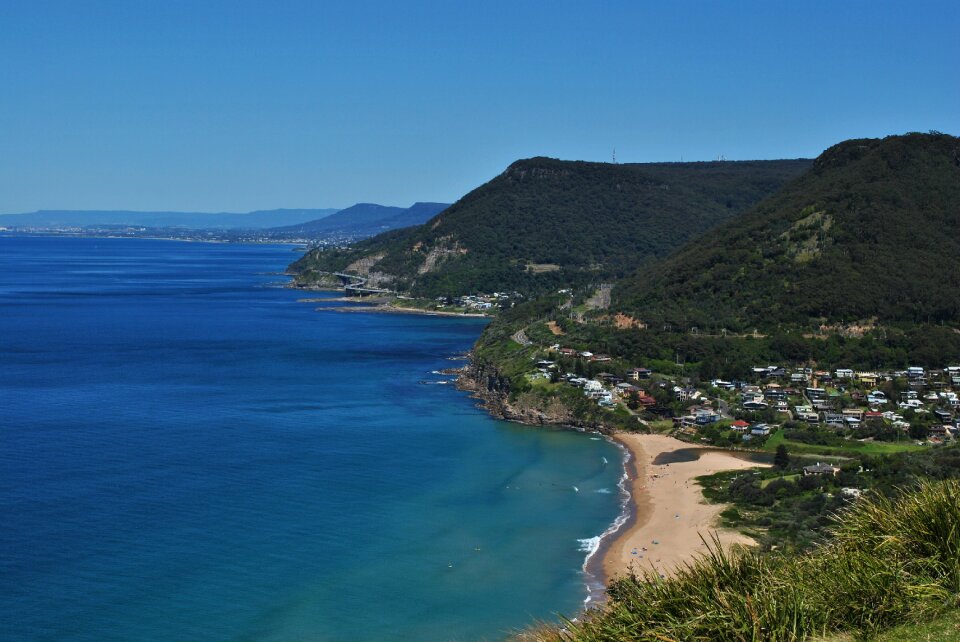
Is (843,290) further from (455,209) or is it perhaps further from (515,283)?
(455,209)

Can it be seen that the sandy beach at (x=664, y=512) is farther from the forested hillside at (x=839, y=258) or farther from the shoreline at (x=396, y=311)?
the shoreline at (x=396, y=311)

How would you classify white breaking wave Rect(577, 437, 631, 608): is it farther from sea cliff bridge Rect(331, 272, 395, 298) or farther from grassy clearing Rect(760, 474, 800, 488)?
sea cliff bridge Rect(331, 272, 395, 298)

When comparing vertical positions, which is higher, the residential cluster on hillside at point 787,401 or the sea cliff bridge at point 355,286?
the sea cliff bridge at point 355,286

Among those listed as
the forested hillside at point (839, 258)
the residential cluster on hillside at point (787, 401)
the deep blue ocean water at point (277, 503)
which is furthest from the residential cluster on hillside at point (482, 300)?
the residential cluster on hillside at point (787, 401)

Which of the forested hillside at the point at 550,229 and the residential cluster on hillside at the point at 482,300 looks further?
the forested hillside at the point at 550,229

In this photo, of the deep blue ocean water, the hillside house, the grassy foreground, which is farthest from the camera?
the hillside house

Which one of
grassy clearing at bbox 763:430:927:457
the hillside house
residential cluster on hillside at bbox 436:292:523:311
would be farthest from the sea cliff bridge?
the hillside house
